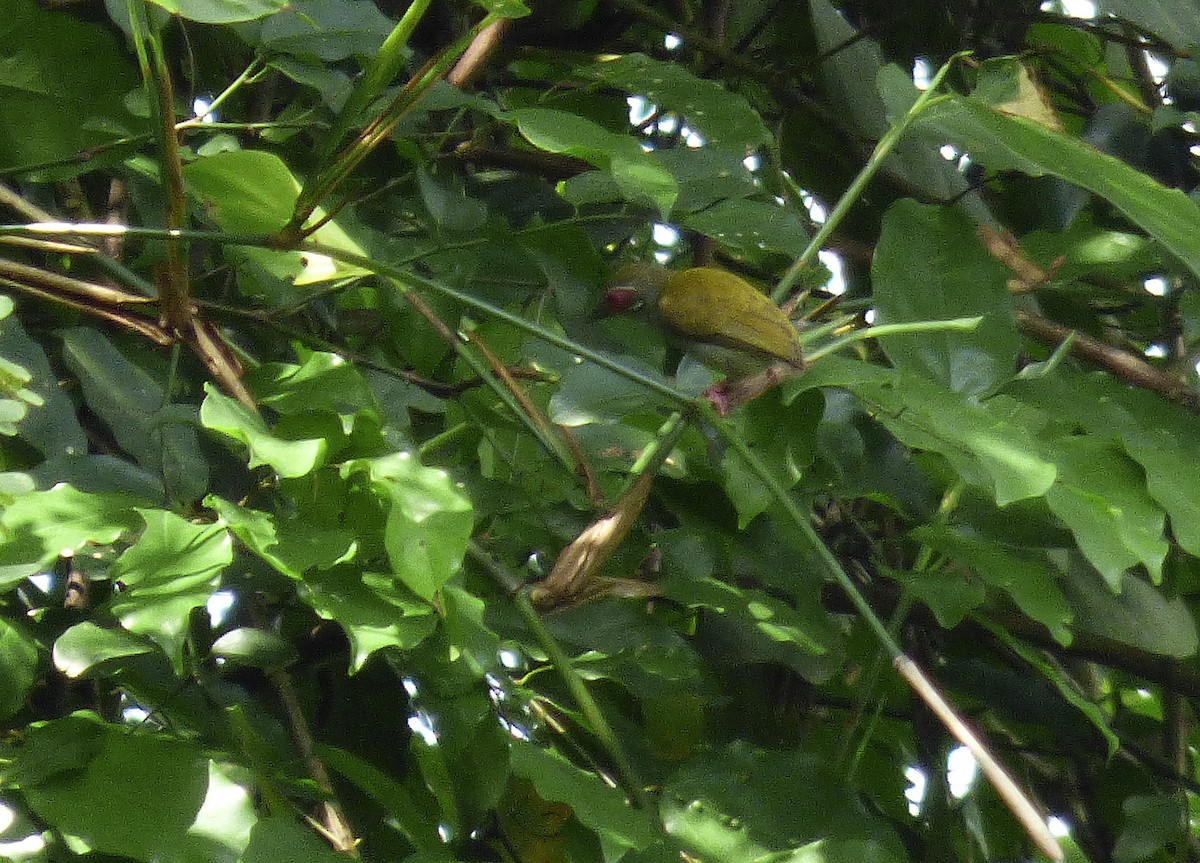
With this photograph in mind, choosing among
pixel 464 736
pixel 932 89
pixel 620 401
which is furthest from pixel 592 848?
pixel 932 89

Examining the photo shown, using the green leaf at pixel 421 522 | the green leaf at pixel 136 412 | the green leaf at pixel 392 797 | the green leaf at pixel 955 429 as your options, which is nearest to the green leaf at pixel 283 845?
the green leaf at pixel 392 797

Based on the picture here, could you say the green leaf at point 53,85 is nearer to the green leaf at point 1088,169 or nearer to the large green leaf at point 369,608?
the large green leaf at point 369,608

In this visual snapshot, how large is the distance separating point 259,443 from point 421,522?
0.16m

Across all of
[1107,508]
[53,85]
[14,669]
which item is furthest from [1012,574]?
[53,85]

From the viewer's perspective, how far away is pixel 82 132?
1708mm

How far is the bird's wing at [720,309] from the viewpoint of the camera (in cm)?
188

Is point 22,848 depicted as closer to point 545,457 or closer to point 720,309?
point 545,457

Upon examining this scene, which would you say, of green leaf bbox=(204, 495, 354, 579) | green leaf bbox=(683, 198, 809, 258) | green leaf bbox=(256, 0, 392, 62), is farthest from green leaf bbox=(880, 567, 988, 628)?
green leaf bbox=(256, 0, 392, 62)

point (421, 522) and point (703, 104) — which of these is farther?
point (703, 104)

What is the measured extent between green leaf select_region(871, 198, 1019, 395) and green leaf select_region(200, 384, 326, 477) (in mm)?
766

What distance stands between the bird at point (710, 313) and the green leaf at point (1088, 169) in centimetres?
33

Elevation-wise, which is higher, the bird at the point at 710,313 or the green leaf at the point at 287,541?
the green leaf at the point at 287,541

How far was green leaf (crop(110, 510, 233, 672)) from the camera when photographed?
112 cm

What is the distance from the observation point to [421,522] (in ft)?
3.87
